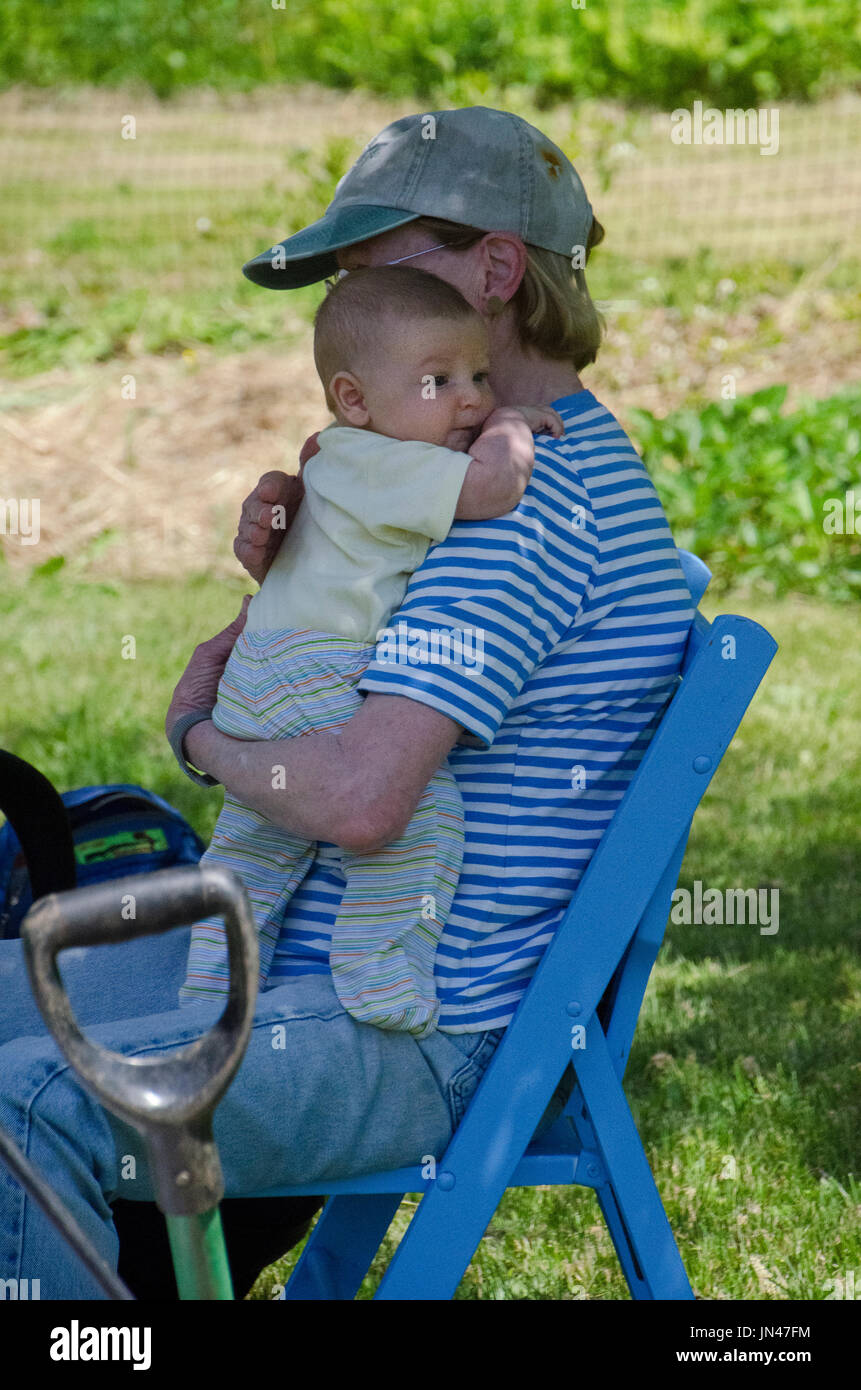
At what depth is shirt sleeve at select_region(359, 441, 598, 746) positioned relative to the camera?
1628 mm

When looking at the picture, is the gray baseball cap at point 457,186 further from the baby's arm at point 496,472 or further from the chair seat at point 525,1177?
the chair seat at point 525,1177

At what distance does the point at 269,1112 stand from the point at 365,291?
951mm

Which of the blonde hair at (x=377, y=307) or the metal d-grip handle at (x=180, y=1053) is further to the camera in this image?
the blonde hair at (x=377, y=307)

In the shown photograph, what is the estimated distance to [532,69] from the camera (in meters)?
13.0

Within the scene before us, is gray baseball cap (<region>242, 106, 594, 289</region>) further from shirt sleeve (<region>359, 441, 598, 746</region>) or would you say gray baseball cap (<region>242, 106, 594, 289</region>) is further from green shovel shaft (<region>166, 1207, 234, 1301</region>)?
green shovel shaft (<region>166, 1207, 234, 1301</region>)

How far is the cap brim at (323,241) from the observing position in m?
1.86

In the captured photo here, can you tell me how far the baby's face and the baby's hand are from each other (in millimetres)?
61

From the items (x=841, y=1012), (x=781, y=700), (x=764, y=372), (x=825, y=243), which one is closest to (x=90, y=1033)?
(x=841, y=1012)

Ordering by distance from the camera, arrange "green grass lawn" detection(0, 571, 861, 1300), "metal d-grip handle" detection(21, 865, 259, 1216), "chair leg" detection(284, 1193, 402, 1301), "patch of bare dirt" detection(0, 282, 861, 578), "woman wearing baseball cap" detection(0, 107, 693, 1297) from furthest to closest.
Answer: "patch of bare dirt" detection(0, 282, 861, 578), "green grass lawn" detection(0, 571, 861, 1300), "chair leg" detection(284, 1193, 402, 1301), "woman wearing baseball cap" detection(0, 107, 693, 1297), "metal d-grip handle" detection(21, 865, 259, 1216)

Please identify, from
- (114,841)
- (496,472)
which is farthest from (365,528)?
(114,841)

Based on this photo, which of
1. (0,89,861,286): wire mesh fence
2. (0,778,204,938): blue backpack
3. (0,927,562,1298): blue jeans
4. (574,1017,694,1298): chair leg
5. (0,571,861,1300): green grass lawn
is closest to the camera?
(0,927,562,1298): blue jeans

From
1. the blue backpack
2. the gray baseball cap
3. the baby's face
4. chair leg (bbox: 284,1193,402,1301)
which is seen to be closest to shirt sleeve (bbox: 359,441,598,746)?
the baby's face

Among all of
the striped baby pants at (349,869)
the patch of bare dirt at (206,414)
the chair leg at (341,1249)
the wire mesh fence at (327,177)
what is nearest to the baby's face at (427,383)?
the striped baby pants at (349,869)

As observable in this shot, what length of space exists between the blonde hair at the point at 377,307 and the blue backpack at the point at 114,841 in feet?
4.01
